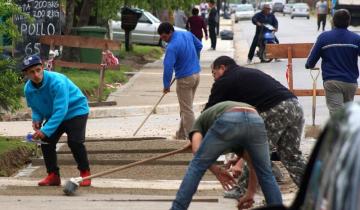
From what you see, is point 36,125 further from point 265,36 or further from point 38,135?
point 265,36

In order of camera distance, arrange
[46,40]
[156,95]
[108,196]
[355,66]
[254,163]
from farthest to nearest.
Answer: [156,95]
[46,40]
[355,66]
[108,196]
[254,163]

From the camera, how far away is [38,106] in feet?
35.4

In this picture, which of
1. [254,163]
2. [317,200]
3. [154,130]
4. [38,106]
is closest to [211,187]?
[38,106]

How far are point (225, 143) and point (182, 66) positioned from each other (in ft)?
→ 22.1

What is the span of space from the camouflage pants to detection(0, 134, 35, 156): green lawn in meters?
4.58

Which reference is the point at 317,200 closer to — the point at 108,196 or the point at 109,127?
the point at 108,196

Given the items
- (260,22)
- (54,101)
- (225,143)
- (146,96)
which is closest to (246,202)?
(225,143)

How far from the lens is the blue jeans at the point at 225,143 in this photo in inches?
297

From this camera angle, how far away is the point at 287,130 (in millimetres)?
9383

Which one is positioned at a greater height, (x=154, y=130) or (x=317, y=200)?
(x=317, y=200)

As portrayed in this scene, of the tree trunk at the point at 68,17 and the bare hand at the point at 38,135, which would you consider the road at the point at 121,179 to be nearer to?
the bare hand at the point at 38,135

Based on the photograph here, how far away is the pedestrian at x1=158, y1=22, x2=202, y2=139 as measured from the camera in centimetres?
1395

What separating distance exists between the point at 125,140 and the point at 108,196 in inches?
160

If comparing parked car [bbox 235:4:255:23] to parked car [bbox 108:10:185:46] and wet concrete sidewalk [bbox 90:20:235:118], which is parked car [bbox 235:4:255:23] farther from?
wet concrete sidewalk [bbox 90:20:235:118]
